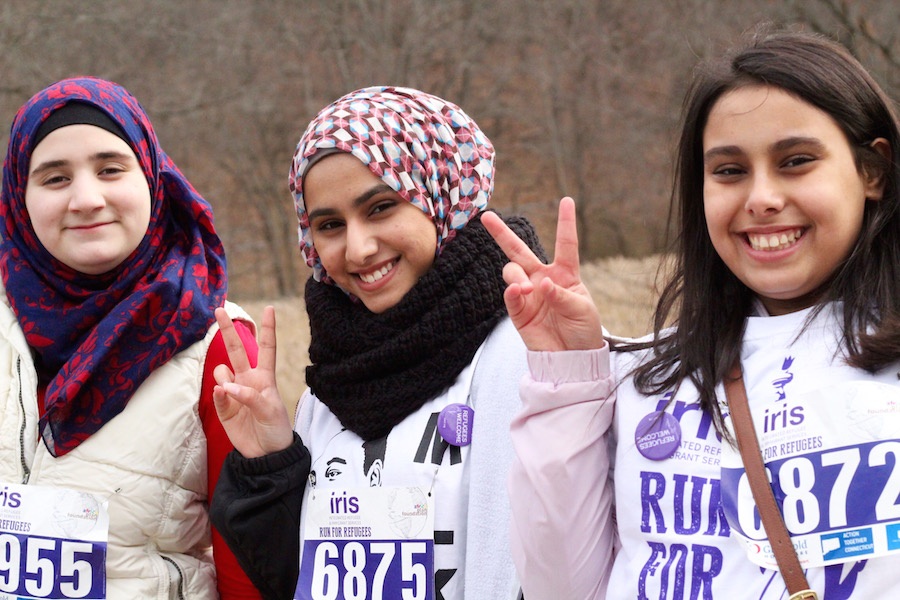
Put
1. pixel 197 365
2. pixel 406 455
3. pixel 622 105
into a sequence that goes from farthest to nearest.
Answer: pixel 622 105
pixel 197 365
pixel 406 455

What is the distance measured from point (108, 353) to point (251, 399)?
1.42ft

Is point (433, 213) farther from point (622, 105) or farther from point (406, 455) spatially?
point (622, 105)

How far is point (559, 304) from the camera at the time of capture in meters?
2.23

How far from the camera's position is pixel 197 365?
2.88 m

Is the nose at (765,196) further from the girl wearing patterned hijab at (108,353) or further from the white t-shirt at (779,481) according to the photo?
the girl wearing patterned hijab at (108,353)

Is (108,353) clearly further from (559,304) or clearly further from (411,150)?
(559,304)

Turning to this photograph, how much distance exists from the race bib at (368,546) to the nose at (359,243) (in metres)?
0.56

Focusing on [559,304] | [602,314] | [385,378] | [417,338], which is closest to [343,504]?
[385,378]

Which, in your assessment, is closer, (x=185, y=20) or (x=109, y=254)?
(x=109, y=254)

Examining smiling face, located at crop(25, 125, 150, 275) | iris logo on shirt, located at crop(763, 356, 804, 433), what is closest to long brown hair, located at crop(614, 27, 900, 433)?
iris logo on shirt, located at crop(763, 356, 804, 433)

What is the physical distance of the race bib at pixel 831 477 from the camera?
187cm

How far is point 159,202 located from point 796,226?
1761mm

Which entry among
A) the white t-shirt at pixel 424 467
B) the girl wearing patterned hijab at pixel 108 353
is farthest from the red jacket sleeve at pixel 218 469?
the white t-shirt at pixel 424 467

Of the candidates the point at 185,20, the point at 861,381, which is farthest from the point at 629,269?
the point at 861,381
